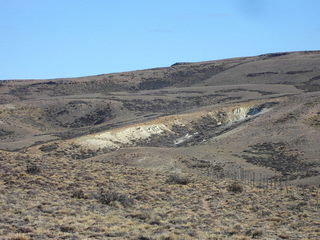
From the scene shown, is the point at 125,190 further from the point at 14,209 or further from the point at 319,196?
the point at 319,196

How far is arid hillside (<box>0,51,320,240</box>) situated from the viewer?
17.7 metres

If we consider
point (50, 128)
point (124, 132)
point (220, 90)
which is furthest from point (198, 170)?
point (220, 90)

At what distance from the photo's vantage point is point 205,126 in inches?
2768

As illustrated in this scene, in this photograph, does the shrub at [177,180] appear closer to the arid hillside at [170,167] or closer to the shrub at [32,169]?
the arid hillside at [170,167]

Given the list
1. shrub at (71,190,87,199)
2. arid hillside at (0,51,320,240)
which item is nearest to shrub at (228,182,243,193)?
arid hillside at (0,51,320,240)

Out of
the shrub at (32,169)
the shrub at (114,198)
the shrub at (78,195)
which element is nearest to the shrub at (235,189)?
the shrub at (114,198)

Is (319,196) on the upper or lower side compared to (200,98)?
lower

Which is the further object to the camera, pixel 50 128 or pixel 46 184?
pixel 50 128

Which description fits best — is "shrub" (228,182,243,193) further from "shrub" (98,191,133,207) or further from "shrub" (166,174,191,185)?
"shrub" (98,191,133,207)

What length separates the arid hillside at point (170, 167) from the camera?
17734 mm

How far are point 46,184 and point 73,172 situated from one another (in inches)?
177

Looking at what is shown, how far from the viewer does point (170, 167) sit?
41188 mm

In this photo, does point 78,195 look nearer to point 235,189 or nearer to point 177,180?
point 177,180

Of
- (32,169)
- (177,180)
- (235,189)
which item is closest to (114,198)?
(32,169)
